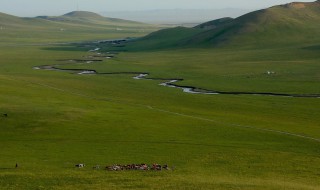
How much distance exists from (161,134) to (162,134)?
91mm

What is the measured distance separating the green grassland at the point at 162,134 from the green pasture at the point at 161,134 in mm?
77

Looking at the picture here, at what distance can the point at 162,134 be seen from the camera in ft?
177

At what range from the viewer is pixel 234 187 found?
1345 inches

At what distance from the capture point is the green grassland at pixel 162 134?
121ft

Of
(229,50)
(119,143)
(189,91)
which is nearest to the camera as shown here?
(119,143)

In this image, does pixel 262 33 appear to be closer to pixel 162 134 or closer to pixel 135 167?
pixel 162 134

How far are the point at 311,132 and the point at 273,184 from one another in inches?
868

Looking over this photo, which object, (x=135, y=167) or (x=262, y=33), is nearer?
(x=135, y=167)

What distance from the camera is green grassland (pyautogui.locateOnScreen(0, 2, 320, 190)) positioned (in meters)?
36.9

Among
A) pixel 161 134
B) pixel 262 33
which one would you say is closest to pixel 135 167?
pixel 161 134

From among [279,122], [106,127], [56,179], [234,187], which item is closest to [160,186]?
[234,187]

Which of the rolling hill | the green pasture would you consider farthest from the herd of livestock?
the rolling hill

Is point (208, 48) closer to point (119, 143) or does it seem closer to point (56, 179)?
point (119, 143)

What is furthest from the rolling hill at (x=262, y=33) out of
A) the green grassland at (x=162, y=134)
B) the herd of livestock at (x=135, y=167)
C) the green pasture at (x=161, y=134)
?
the herd of livestock at (x=135, y=167)
